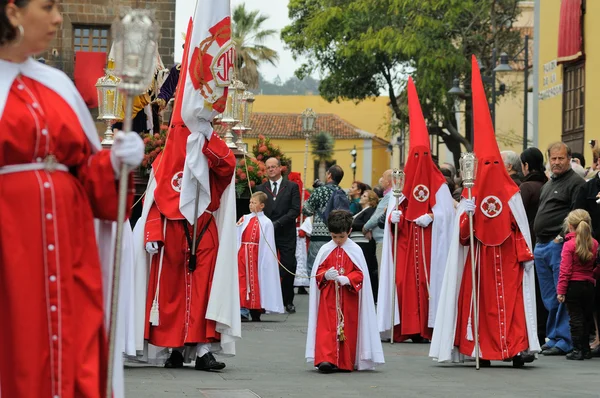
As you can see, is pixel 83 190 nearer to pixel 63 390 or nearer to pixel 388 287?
pixel 63 390

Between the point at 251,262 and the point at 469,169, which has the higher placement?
the point at 469,169

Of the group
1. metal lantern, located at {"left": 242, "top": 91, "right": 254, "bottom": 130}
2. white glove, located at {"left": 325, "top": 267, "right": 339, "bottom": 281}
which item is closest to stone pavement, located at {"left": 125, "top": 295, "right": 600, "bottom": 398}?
white glove, located at {"left": 325, "top": 267, "right": 339, "bottom": 281}

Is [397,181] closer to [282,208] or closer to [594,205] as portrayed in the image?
[594,205]

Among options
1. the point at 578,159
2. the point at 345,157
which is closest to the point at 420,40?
the point at 578,159

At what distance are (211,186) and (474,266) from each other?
251cm

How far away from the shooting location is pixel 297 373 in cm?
1091

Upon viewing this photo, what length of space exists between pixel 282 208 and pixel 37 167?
13.1 metres

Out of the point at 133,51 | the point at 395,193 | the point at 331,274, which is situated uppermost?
the point at 133,51

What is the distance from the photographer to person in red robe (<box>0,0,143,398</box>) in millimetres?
5477

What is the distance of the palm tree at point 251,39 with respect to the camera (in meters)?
72.9

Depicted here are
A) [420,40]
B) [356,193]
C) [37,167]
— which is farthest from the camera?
[420,40]

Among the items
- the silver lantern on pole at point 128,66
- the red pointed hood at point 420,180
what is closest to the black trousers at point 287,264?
the red pointed hood at point 420,180

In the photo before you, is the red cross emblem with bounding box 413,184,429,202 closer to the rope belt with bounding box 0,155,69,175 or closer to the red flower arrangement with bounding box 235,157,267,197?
the red flower arrangement with bounding box 235,157,267,197

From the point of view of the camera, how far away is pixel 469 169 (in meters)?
11.7
